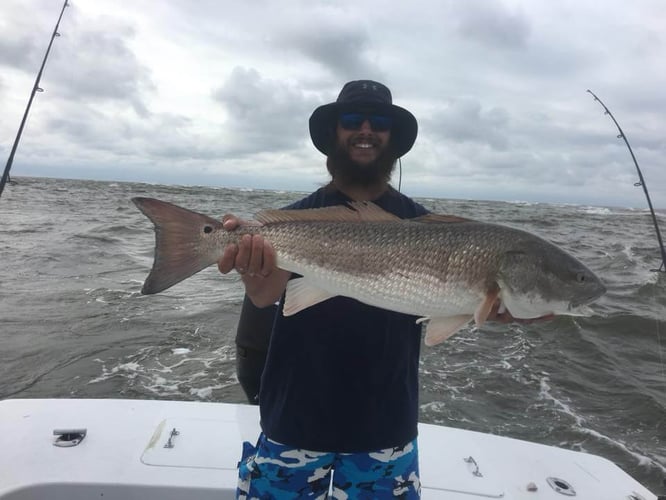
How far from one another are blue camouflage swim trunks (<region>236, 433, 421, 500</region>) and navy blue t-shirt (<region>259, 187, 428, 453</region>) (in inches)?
2.5

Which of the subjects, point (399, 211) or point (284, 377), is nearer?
point (284, 377)

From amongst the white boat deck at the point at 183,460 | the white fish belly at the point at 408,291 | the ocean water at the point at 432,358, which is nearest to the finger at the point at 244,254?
the white fish belly at the point at 408,291

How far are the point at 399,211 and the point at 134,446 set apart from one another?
2.71 metres

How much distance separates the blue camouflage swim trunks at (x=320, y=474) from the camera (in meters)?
2.90

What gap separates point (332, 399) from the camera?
9.62 ft

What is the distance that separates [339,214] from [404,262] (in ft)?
1.74

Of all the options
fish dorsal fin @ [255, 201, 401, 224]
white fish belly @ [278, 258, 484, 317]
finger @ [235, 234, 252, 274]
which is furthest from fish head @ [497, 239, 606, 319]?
finger @ [235, 234, 252, 274]

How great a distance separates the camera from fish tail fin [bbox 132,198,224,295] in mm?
3105

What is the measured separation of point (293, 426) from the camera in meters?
2.91

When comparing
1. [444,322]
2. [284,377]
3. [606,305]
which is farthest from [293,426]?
[606,305]

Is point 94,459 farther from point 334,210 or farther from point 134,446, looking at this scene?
point 334,210

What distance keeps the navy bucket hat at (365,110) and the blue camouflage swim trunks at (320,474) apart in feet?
7.46

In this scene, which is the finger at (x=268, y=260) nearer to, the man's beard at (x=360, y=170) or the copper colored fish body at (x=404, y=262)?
the copper colored fish body at (x=404, y=262)

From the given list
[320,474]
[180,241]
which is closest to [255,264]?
[180,241]
